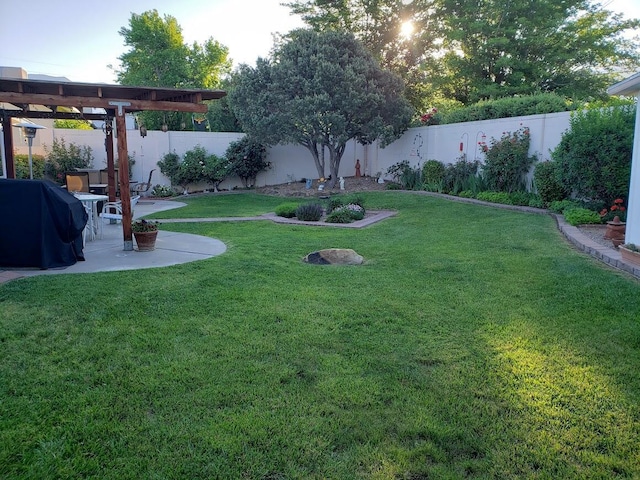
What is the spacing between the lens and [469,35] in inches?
751

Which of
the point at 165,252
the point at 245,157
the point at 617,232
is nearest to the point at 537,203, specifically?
the point at 617,232

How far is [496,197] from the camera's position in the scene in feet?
35.1

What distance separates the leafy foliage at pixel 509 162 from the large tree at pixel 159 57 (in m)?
18.6

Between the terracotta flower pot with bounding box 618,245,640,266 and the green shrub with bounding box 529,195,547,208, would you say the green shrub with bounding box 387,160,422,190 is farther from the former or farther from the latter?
the terracotta flower pot with bounding box 618,245,640,266

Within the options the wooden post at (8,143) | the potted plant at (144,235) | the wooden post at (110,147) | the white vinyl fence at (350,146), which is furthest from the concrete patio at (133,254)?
the white vinyl fence at (350,146)

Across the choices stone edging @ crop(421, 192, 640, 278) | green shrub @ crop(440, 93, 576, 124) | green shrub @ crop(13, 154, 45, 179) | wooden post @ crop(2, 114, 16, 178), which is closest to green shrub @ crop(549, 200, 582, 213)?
stone edging @ crop(421, 192, 640, 278)

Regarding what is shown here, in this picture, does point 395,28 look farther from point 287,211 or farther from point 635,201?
point 635,201

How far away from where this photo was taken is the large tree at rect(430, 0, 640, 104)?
17953mm

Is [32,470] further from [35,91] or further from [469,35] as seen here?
[469,35]

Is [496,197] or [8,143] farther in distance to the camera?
[496,197]

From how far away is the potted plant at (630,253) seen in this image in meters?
5.15

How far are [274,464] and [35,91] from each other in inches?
262

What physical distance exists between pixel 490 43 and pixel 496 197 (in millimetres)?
9624

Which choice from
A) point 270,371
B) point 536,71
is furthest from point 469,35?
point 270,371
